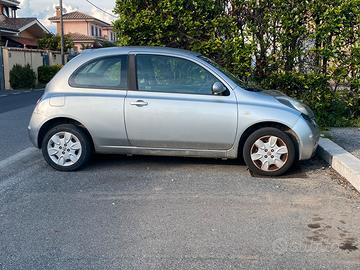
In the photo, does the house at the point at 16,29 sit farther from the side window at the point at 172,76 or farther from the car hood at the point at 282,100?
the car hood at the point at 282,100

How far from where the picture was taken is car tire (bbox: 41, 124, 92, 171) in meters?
6.02

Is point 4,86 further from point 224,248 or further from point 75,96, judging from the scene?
point 224,248

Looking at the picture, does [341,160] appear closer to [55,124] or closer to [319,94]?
[319,94]

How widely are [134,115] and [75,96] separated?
0.87 m

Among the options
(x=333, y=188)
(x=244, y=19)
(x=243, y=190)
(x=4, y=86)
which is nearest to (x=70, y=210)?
(x=243, y=190)

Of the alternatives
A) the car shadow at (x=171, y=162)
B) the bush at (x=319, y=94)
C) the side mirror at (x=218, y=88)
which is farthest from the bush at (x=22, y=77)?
the side mirror at (x=218, y=88)

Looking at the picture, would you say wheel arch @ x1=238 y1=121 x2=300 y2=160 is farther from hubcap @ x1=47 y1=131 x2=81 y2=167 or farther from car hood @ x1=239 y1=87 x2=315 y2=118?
hubcap @ x1=47 y1=131 x2=81 y2=167

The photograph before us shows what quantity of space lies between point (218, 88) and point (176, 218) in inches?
81.5

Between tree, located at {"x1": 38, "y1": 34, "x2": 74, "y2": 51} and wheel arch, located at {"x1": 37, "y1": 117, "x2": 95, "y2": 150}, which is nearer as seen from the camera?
wheel arch, located at {"x1": 37, "y1": 117, "x2": 95, "y2": 150}

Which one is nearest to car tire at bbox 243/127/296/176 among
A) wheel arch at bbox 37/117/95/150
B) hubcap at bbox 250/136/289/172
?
hubcap at bbox 250/136/289/172

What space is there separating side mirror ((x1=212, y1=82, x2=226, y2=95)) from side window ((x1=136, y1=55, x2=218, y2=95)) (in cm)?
8

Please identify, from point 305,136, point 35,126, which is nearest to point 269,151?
point 305,136

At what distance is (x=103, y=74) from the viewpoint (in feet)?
19.9

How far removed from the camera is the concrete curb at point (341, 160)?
5.40m
